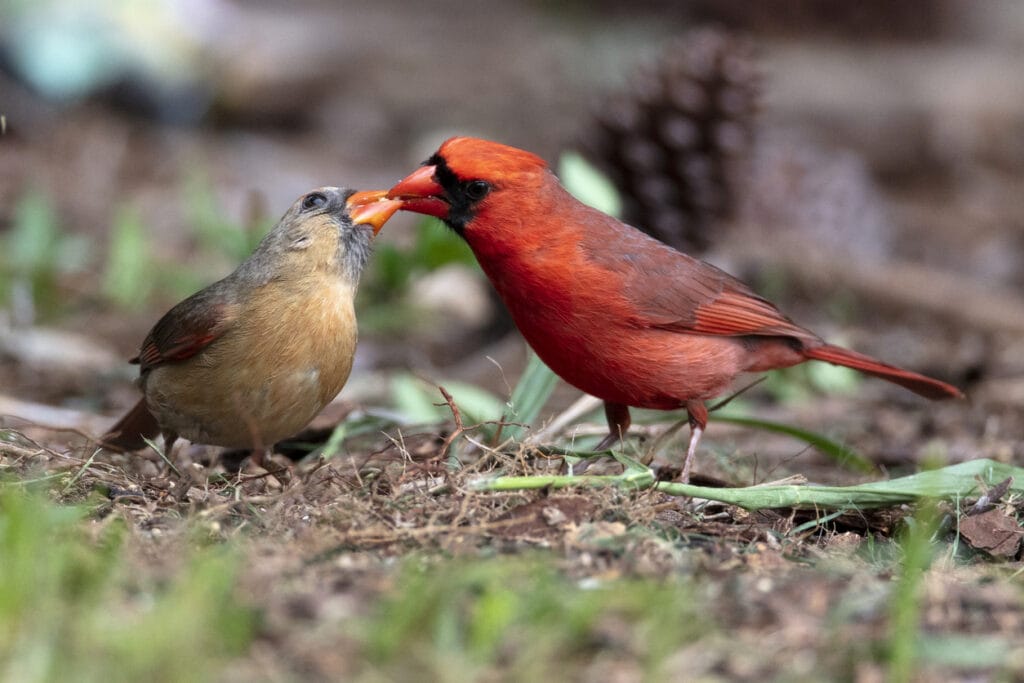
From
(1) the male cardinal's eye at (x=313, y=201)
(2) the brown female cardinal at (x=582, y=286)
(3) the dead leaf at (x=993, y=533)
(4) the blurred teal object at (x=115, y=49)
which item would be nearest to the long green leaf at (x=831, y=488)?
(3) the dead leaf at (x=993, y=533)

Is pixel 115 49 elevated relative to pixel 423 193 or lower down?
elevated

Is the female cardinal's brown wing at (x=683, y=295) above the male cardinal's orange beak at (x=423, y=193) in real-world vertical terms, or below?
below

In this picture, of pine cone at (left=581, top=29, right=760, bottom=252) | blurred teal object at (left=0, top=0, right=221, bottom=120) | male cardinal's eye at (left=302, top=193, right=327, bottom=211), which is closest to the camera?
male cardinal's eye at (left=302, top=193, right=327, bottom=211)

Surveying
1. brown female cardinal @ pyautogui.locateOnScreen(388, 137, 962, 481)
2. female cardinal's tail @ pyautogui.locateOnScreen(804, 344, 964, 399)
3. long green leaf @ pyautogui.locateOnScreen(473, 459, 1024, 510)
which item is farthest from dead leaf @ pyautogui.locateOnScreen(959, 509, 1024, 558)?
female cardinal's tail @ pyautogui.locateOnScreen(804, 344, 964, 399)

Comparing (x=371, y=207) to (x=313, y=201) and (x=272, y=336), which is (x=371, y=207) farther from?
(x=272, y=336)

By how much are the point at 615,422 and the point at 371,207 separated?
1.08 metres

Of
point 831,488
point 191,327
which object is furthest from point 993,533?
point 191,327

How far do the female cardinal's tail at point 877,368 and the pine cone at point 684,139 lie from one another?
90.2 inches

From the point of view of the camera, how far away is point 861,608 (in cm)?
255

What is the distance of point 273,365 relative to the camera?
3.67 m

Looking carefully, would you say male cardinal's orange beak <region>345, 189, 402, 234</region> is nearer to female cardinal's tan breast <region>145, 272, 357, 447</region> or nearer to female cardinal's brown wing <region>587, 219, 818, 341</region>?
female cardinal's tan breast <region>145, 272, 357, 447</region>

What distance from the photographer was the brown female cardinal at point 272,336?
368 centimetres

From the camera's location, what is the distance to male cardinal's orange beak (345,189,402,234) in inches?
155

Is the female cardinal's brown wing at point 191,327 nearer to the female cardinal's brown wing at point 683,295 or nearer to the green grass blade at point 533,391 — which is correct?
the green grass blade at point 533,391
